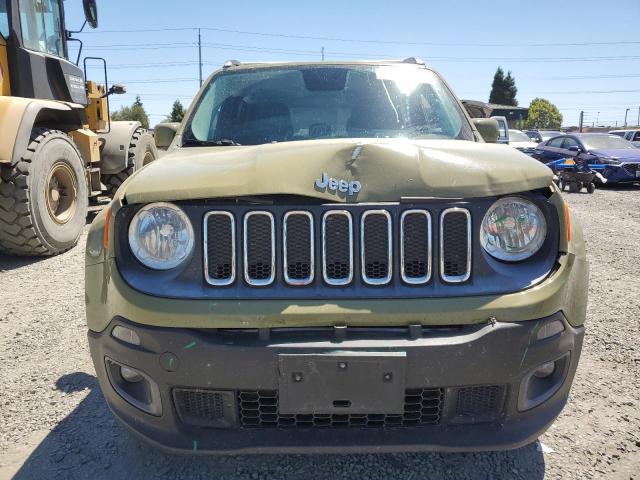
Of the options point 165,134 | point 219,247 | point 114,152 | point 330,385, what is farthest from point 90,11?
point 330,385

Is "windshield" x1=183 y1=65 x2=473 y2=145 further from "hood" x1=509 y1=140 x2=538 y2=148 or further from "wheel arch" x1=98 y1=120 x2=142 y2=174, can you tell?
"hood" x1=509 y1=140 x2=538 y2=148

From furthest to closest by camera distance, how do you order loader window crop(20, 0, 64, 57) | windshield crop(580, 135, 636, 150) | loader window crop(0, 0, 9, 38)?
windshield crop(580, 135, 636, 150), loader window crop(20, 0, 64, 57), loader window crop(0, 0, 9, 38)

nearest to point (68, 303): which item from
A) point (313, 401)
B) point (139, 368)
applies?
point (139, 368)

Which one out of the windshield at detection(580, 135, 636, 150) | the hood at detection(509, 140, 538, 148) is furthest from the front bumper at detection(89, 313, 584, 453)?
the hood at detection(509, 140, 538, 148)

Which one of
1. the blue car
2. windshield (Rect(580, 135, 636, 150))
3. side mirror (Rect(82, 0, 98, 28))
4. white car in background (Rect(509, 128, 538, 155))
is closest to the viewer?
side mirror (Rect(82, 0, 98, 28))

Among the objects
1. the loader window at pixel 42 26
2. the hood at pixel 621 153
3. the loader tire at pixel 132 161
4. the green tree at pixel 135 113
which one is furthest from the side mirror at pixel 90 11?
the green tree at pixel 135 113

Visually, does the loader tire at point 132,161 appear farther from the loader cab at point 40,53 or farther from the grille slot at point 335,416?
the grille slot at point 335,416

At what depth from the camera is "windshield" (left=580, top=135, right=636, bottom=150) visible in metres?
15.4

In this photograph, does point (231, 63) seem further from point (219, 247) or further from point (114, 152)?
point (114, 152)

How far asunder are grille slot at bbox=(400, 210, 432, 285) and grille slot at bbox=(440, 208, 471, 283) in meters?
0.06

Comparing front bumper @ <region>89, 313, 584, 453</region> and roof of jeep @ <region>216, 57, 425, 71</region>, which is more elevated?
roof of jeep @ <region>216, 57, 425, 71</region>

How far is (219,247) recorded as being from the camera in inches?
78.4

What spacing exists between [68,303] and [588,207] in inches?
388

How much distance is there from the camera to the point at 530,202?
81.2 inches
